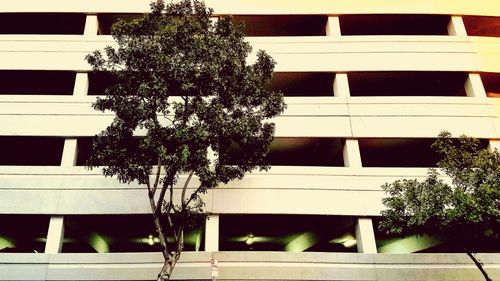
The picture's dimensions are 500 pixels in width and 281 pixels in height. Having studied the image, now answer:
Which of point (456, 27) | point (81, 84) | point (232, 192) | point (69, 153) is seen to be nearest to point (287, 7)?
point (456, 27)

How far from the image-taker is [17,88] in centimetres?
1975

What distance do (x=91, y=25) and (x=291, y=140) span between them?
413 inches

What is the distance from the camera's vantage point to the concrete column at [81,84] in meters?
17.3

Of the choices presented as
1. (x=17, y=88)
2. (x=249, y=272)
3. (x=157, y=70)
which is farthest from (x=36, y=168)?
(x=249, y=272)

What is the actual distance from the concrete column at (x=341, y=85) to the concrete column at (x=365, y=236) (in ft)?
17.7

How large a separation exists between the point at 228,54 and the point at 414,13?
11.6 meters

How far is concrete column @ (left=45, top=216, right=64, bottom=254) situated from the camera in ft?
47.7

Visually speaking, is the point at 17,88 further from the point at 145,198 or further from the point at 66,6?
the point at 145,198

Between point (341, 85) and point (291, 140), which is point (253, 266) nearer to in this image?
point (291, 140)

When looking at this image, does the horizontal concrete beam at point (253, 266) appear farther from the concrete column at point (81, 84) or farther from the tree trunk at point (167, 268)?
the concrete column at point (81, 84)

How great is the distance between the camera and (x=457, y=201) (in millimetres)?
11383

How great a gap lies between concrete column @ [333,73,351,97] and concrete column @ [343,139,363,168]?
2.18 m

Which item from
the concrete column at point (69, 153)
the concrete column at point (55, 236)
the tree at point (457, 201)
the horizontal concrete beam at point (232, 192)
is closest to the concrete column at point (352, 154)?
the horizontal concrete beam at point (232, 192)

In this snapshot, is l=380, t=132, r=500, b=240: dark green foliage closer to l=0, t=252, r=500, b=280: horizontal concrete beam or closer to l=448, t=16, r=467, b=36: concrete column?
l=0, t=252, r=500, b=280: horizontal concrete beam
